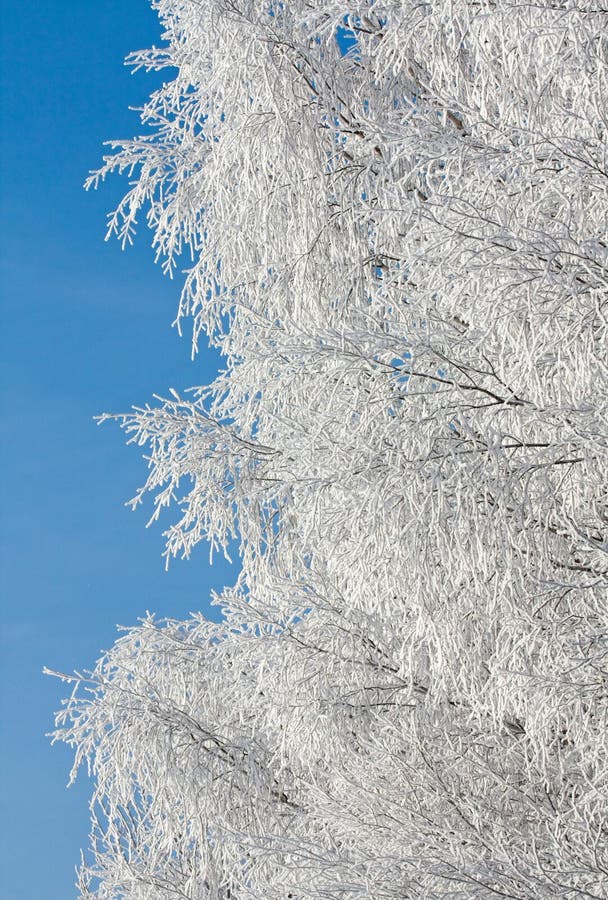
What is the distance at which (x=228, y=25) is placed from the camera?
558 centimetres

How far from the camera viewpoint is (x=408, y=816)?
4586mm

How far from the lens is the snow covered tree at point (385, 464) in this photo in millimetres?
3660

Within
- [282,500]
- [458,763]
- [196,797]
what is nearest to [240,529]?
[282,500]

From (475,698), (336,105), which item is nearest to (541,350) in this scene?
(475,698)

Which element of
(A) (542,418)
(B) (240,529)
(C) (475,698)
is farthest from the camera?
(B) (240,529)

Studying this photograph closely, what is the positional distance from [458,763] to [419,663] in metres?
0.49

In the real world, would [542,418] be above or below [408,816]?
above

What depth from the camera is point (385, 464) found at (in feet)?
12.6

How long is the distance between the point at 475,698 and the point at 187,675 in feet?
8.21

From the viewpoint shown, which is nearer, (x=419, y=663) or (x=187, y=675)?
(x=419, y=663)

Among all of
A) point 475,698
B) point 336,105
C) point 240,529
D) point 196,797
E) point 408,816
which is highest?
point 336,105

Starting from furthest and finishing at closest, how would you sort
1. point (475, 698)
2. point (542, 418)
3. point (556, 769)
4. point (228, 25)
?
1. point (228, 25)
2. point (556, 769)
3. point (475, 698)
4. point (542, 418)

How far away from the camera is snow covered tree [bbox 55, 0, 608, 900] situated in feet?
12.0

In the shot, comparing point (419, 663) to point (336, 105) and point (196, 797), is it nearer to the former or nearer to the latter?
point (196, 797)
